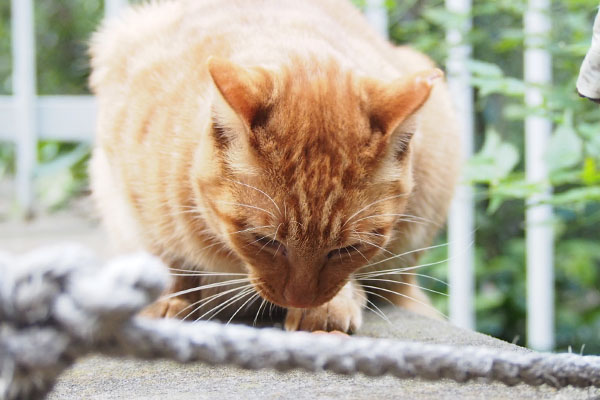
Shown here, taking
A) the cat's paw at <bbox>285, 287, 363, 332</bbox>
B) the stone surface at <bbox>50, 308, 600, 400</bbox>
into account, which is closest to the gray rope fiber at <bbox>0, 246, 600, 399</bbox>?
the stone surface at <bbox>50, 308, 600, 400</bbox>

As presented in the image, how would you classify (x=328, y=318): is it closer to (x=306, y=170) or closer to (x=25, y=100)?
(x=306, y=170)

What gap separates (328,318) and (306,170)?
0.36m

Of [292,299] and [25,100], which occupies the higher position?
[25,100]

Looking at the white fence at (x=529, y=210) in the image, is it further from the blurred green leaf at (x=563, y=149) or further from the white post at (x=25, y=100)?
the white post at (x=25, y=100)

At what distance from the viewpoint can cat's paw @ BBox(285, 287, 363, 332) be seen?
142 cm

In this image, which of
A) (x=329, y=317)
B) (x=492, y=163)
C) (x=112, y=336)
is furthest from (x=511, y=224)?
(x=112, y=336)

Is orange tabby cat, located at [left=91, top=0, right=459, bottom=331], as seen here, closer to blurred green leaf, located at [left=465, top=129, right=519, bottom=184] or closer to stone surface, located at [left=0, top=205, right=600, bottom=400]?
blurred green leaf, located at [left=465, top=129, right=519, bottom=184]

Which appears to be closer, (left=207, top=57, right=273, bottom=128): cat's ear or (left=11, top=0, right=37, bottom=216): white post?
(left=207, top=57, right=273, bottom=128): cat's ear

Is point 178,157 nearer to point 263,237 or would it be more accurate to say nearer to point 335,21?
point 263,237

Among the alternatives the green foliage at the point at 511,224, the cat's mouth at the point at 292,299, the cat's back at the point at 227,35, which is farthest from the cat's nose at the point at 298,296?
the green foliage at the point at 511,224

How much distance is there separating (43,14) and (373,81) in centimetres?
454

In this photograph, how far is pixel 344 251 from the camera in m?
1.28

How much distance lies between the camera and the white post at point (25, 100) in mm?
3816

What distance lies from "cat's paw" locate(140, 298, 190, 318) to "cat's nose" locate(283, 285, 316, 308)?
335mm
